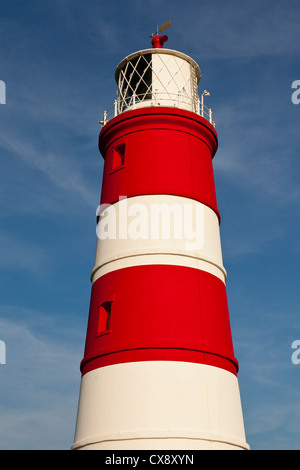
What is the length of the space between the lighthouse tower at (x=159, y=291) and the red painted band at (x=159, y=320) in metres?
0.02

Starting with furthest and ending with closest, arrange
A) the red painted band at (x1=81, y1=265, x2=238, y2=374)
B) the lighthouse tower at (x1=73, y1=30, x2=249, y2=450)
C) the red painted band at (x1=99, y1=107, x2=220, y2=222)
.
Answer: the red painted band at (x1=99, y1=107, x2=220, y2=222)
the red painted band at (x1=81, y1=265, x2=238, y2=374)
the lighthouse tower at (x1=73, y1=30, x2=249, y2=450)

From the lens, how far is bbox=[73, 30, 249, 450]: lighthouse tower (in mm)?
10578

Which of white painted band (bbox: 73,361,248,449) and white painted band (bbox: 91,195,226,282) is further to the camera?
white painted band (bbox: 91,195,226,282)

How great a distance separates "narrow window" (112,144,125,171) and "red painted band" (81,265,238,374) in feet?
11.8

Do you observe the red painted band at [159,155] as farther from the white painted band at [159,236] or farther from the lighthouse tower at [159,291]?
the white painted band at [159,236]

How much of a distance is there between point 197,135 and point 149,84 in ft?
7.58

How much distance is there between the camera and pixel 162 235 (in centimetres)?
1245

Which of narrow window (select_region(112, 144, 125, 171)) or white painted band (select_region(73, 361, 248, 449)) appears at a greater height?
narrow window (select_region(112, 144, 125, 171))

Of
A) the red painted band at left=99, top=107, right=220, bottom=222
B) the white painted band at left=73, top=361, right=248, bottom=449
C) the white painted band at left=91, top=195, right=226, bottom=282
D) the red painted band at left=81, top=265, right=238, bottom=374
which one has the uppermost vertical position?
the red painted band at left=99, top=107, right=220, bottom=222

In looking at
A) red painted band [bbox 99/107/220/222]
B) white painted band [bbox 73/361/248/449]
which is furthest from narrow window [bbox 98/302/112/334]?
red painted band [bbox 99/107/220/222]

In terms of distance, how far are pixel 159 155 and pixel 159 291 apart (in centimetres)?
395

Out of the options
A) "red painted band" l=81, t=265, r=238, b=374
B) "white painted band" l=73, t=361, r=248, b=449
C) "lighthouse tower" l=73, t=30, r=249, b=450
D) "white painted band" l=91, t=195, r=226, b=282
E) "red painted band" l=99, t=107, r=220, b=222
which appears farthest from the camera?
"red painted band" l=99, t=107, r=220, b=222

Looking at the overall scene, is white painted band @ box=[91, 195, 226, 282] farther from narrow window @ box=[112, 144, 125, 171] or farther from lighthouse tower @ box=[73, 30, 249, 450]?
narrow window @ box=[112, 144, 125, 171]

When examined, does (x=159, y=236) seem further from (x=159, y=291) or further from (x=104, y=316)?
(x=104, y=316)
